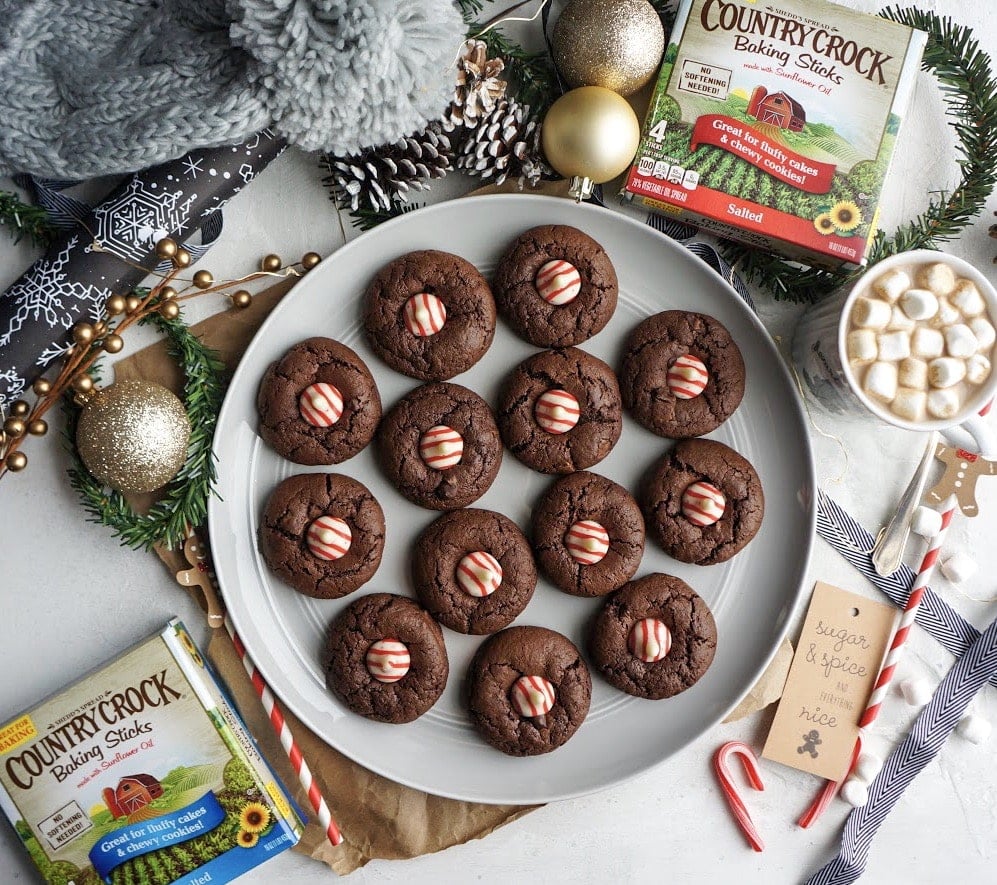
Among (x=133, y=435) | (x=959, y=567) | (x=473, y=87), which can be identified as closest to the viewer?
(x=133, y=435)

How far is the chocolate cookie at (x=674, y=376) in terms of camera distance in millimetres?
1580

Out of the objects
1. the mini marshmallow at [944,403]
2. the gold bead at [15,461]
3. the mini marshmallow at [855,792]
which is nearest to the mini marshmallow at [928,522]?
the mini marshmallow at [944,403]

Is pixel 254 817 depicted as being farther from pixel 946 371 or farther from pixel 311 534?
pixel 946 371

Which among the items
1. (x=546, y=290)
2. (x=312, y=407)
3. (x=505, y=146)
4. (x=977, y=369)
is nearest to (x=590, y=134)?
(x=505, y=146)

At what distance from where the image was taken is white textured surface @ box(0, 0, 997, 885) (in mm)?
1578

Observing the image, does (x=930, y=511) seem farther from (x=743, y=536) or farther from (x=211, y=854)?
(x=211, y=854)

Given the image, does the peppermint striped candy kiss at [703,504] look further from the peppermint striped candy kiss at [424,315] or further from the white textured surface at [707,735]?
the peppermint striped candy kiss at [424,315]

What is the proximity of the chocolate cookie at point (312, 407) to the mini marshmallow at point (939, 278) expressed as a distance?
3.54 feet

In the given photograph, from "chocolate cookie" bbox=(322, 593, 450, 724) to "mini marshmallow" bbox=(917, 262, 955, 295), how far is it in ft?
3.81

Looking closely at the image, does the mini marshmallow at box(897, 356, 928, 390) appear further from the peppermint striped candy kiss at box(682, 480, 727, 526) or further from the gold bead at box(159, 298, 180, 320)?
the gold bead at box(159, 298, 180, 320)

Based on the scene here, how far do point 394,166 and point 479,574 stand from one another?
801 millimetres

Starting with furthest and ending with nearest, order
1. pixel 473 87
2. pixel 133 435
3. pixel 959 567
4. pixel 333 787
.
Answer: pixel 959 567 → pixel 333 787 → pixel 473 87 → pixel 133 435

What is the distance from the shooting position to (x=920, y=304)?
4.67 ft

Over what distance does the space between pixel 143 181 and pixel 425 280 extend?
0.54 metres
